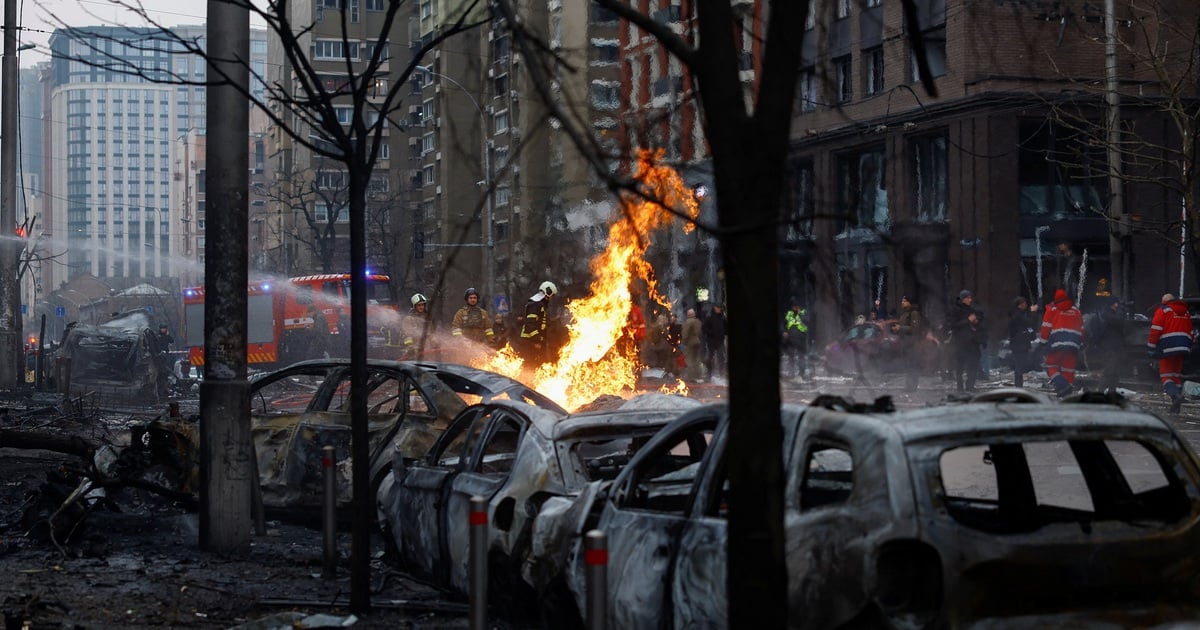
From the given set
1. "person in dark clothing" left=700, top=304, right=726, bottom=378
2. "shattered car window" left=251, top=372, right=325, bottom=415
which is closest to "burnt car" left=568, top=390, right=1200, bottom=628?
"shattered car window" left=251, top=372, right=325, bottom=415

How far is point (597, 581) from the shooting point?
5.29m

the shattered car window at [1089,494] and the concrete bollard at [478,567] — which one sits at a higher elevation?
the shattered car window at [1089,494]

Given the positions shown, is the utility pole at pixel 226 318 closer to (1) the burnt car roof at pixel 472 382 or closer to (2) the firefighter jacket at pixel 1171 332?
(1) the burnt car roof at pixel 472 382

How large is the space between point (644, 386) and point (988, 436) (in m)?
26.2

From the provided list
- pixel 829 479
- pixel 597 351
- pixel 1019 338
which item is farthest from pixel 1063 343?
pixel 829 479

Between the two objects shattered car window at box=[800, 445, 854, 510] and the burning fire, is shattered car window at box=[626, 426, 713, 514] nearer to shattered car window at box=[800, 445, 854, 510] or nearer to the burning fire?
shattered car window at box=[800, 445, 854, 510]

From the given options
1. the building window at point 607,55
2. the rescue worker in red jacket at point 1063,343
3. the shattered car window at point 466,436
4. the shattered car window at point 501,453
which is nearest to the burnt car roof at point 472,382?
the shattered car window at point 466,436

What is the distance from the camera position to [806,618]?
5137 millimetres

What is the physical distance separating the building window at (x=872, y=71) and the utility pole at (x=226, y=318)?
35.9 meters

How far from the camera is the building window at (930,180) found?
42.1m

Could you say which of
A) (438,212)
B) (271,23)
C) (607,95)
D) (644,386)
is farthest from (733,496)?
(438,212)

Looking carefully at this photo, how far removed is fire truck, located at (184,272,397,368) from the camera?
1604 inches

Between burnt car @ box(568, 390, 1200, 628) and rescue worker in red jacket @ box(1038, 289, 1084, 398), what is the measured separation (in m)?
17.2

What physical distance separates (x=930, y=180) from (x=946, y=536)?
3906 centimetres
